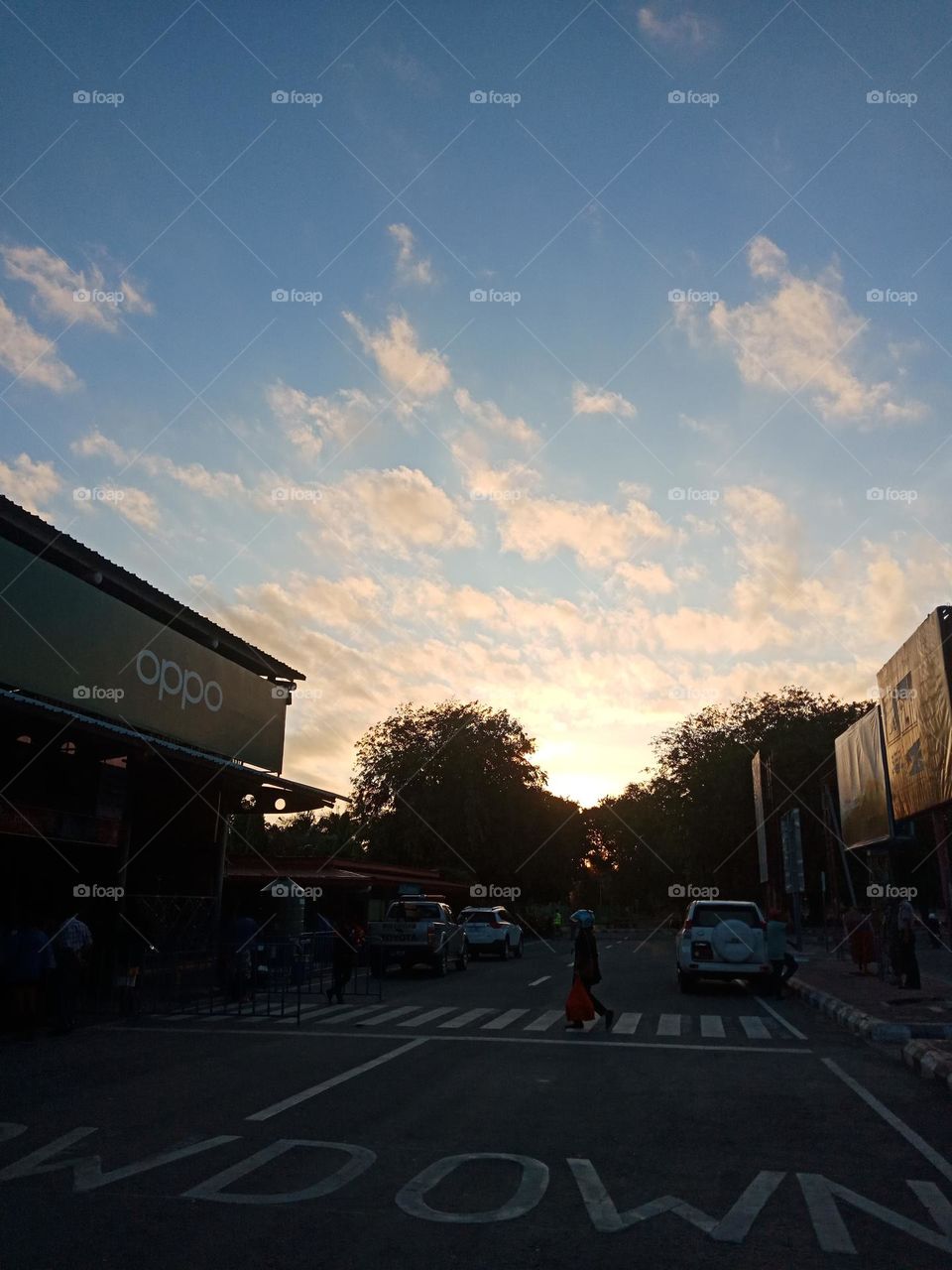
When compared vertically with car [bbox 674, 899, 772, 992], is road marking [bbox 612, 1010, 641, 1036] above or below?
below

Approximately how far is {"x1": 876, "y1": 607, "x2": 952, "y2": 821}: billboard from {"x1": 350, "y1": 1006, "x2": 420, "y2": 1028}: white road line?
1025cm

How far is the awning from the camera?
1750 centimetres

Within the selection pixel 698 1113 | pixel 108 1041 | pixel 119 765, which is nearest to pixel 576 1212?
pixel 698 1113

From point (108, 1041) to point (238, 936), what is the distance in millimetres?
5533

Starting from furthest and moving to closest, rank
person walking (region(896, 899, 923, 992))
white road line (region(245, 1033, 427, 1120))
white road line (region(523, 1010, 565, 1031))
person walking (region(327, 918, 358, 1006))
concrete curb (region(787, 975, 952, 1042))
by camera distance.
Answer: person walking (region(896, 899, 923, 992)) → person walking (region(327, 918, 358, 1006)) → white road line (region(523, 1010, 565, 1031)) → concrete curb (region(787, 975, 952, 1042)) → white road line (region(245, 1033, 427, 1120))

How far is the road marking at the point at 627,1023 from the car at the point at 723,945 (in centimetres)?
372

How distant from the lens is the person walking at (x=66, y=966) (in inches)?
569

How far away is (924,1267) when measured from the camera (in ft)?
15.9

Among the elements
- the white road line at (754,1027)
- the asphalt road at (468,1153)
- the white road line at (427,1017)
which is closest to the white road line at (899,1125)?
the asphalt road at (468,1153)

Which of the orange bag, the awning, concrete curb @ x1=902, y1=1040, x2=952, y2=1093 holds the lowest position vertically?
concrete curb @ x1=902, y1=1040, x2=952, y2=1093

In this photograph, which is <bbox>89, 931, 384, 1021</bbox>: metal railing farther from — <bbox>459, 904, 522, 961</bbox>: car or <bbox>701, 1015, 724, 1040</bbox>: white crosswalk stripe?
<bbox>459, 904, 522, 961</bbox>: car

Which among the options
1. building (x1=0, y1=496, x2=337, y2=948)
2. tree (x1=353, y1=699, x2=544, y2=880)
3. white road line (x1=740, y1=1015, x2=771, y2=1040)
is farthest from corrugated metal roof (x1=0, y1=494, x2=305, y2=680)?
tree (x1=353, y1=699, x2=544, y2=880)

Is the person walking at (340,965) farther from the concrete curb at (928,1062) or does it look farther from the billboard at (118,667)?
the concrete curb at (928,1062)

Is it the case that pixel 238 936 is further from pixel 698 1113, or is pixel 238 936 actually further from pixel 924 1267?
pixel 924 1267
